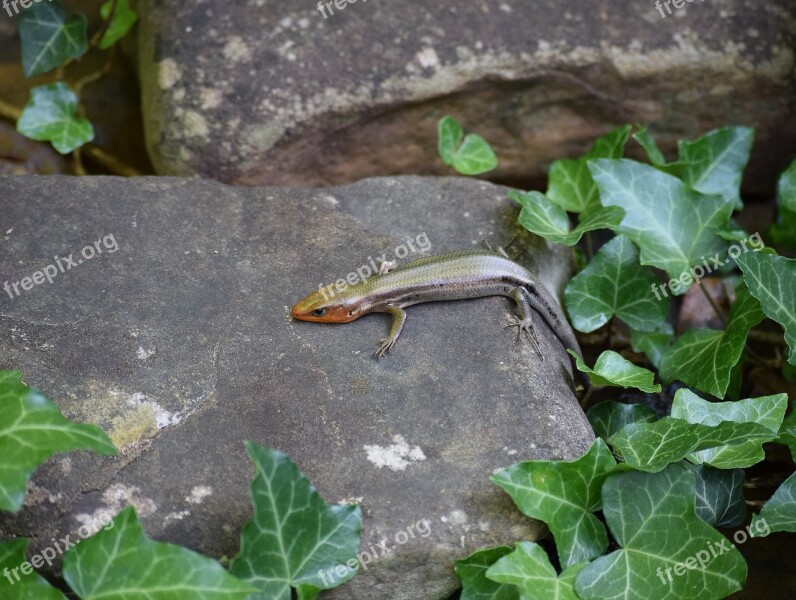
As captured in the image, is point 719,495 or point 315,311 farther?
point 315,311

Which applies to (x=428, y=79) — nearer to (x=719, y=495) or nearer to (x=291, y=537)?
(x=719, y=495)

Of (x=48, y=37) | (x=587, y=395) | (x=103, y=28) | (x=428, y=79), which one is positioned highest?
(x=48, y=37)

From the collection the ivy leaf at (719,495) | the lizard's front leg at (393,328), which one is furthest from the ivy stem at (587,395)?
the lizard's front leg at (393,328)

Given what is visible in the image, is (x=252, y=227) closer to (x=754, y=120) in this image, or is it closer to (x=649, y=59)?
(x=649, y=59)

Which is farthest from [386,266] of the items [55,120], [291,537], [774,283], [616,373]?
[55,120]

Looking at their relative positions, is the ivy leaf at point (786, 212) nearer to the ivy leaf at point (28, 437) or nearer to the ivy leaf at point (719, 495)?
the ivy leaf at point (719, 495)

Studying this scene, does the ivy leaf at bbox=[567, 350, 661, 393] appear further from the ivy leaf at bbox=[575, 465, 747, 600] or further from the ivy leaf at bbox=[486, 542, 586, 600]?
the ivy leaf at bbox=[486, 542, 586, 600]

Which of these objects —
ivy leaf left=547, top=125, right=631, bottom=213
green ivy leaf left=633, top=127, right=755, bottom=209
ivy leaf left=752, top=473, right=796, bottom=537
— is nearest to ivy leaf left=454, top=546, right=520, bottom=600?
ivy leaf left=752, top=473, right=796, bottom=537
